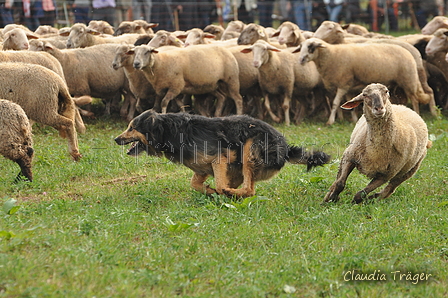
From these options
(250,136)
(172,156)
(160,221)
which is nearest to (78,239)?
(160,221)

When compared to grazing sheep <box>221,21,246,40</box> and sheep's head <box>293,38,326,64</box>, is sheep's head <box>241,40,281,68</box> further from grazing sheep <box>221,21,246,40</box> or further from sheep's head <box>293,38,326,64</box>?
grazing sheep <box>221,21,246,40</box>

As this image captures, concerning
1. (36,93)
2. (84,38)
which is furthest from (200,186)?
(84,38)

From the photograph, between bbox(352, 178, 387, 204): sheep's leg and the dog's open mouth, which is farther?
the dog's open mouth

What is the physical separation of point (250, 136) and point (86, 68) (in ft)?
19.1

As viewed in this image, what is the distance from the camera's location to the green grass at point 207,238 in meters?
4.15

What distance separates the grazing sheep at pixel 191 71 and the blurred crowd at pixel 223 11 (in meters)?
8.16

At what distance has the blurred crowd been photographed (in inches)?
741

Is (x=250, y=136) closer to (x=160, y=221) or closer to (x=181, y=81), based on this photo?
(x=160, y=221)

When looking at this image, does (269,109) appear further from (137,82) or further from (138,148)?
(138,148)

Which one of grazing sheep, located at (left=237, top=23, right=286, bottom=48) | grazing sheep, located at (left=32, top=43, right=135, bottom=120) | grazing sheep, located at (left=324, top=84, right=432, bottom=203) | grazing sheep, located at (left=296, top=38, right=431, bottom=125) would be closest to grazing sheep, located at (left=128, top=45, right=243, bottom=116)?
grazing sheep, located at (left=32, top=43, right=135, bottom=120)

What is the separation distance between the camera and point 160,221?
17.5ft

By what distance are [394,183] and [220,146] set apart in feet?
6.05

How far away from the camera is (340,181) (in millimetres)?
6141

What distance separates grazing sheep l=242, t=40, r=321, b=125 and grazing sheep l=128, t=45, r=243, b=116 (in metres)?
0.51
